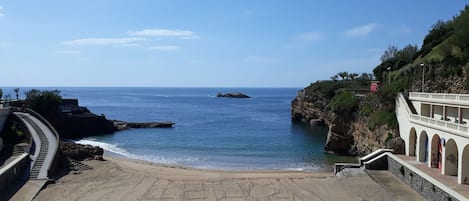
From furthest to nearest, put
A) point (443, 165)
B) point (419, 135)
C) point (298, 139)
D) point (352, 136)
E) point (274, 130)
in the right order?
point (274, 130) → point (298, 139) → point (352, 136) → point (419, 135) → point (443, 165)

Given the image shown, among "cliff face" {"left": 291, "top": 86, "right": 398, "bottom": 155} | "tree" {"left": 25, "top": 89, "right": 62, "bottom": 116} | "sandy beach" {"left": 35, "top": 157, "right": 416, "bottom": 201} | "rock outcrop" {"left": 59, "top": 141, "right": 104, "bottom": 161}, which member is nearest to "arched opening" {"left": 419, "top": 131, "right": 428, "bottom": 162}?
"sandy beach" {"left": 35, "top": 157, "right": 416, "bottom": 201}

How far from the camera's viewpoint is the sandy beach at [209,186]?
87.9ft

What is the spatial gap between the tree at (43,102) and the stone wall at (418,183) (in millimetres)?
51954

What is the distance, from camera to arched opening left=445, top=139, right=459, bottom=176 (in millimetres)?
25906

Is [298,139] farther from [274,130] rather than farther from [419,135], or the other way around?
[419,135]

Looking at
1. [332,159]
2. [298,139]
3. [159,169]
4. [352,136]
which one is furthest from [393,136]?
[298,139]

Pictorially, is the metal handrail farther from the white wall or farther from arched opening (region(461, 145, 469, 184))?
the white wall

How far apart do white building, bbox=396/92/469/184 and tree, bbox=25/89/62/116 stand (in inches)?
2017

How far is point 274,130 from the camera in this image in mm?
73625

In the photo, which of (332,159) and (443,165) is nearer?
(443,165)

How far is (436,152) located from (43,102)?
183 feet

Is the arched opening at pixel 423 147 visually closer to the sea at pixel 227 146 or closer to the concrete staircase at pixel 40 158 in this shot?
the sea at pixel 227 146

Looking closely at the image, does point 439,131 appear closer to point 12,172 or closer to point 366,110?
point 366,110

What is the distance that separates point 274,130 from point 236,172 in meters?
36.9
